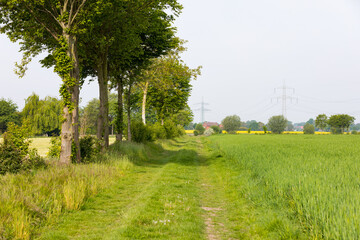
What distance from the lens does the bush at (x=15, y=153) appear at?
10.2m

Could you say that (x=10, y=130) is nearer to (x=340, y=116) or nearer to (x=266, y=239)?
(x=266, y=239)

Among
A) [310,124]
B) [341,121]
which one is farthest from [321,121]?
[341,121]

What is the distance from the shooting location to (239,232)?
21.8ft

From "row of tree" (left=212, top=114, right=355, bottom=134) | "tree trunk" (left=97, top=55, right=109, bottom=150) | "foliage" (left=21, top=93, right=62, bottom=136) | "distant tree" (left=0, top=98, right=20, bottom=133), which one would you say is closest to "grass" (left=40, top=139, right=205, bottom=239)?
"tree trunk" (left=97, top=55, right=109, bottom=150)

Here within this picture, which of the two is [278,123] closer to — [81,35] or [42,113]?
[42,113]

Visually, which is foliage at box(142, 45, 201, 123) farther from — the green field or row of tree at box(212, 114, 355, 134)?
row of tree at box(212, 114, 355, 134)

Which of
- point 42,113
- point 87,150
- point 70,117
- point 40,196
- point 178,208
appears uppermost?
point 42,113

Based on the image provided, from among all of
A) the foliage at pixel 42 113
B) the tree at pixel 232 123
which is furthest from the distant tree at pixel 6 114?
the tree at pixel 232 123

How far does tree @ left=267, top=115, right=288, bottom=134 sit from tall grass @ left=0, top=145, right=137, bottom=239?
143m

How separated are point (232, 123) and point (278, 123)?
26522 millimetres

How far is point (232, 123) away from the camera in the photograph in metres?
162

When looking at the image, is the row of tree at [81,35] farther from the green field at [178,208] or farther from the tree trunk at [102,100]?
the green field at [178,208]

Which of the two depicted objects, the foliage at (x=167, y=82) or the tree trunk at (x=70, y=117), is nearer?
the tree trunk at (x=70, y=117)

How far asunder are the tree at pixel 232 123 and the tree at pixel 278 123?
65.0 ft
